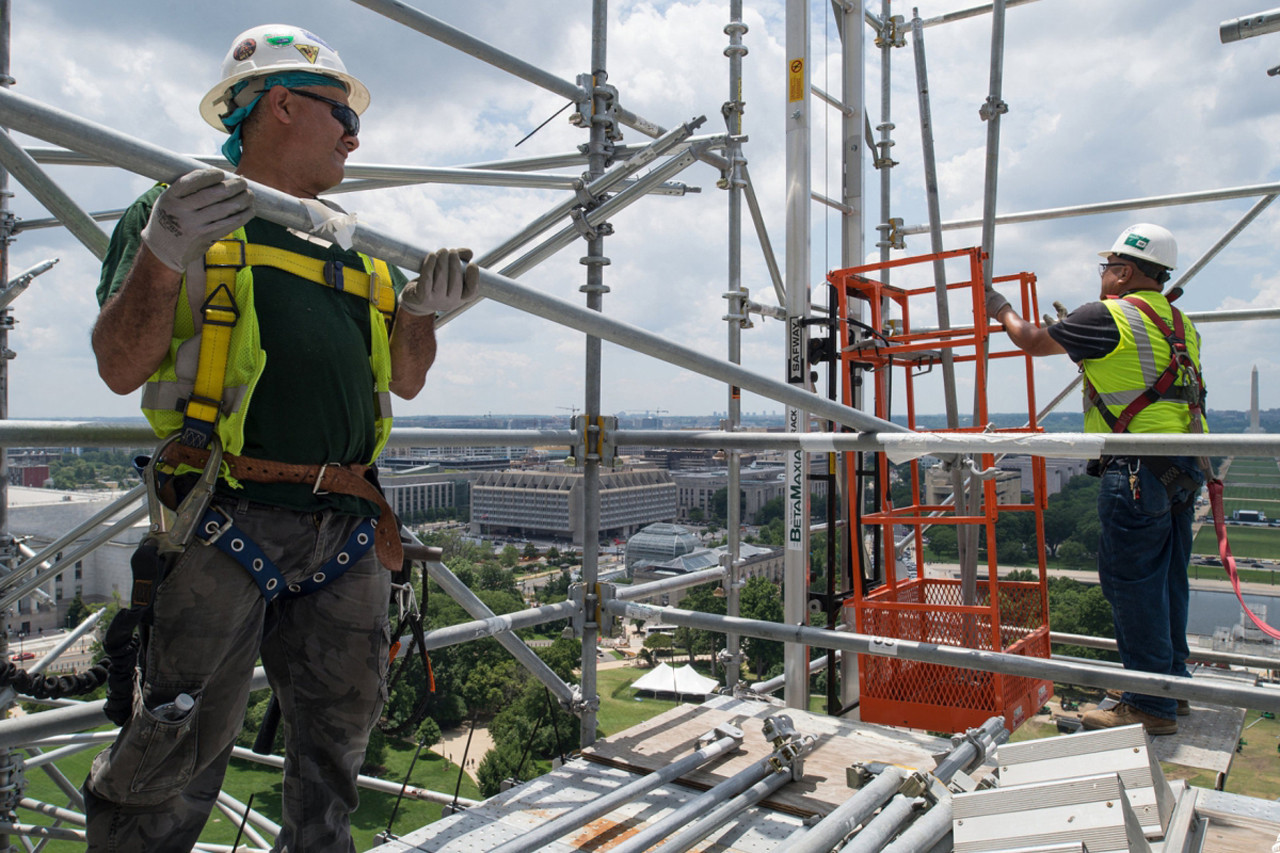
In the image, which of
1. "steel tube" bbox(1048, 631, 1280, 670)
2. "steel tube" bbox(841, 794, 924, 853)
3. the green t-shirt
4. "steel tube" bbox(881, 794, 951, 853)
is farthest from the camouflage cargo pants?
"steel tube" bbox(1048, 631, 1280, 670)

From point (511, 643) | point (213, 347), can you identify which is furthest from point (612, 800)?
point (213, 347)

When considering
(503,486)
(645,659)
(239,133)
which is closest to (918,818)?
(239,133)

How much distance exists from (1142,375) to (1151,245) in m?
0.74

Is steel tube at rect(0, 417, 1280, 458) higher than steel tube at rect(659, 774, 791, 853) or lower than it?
higher

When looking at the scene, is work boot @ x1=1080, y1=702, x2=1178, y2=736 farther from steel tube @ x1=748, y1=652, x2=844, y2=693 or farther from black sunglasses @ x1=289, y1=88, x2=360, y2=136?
black sunglasses @ x1=289, y1=88, x2=360, y2=136

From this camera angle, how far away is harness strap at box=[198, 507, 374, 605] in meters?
1.98

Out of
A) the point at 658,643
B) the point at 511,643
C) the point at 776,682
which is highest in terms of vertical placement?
the point at 511,643

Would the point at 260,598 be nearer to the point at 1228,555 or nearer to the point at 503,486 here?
the point at 1228,555

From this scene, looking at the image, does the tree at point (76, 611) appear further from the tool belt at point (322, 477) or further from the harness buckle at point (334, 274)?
the harness buckle at point (334, 274)

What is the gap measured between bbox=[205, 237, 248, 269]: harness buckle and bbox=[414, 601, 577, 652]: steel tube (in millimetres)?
1632

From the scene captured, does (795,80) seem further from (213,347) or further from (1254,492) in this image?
(1254,492)

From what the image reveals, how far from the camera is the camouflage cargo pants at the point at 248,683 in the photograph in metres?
1.90

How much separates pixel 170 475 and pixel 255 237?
0.60 meters

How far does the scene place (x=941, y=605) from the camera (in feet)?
14.5
